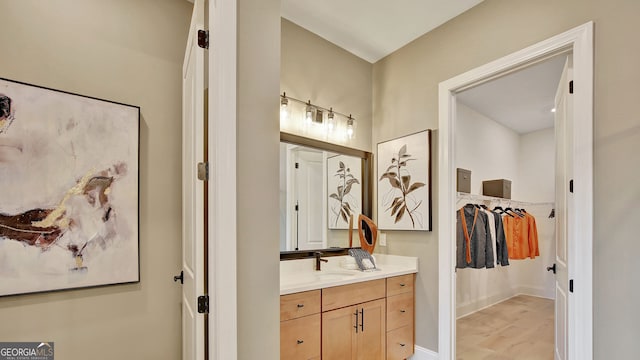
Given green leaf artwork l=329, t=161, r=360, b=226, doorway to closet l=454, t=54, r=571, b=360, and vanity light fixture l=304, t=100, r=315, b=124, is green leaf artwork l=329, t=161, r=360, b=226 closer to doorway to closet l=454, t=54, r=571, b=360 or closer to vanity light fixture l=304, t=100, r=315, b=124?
vanity light fixture l=304, t=100, r=315, b=124

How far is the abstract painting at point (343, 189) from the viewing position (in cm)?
290

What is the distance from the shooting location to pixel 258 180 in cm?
137

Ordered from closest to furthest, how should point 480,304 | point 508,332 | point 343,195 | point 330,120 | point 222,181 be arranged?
1. point 222,181
2. point 330,120
3. point 343,195
4. point 508,332
5. point 480,304

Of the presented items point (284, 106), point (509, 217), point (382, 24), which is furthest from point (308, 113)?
point (509, 217)

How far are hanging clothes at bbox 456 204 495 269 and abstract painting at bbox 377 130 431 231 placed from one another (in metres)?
1.33

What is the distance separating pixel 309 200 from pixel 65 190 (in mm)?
1659

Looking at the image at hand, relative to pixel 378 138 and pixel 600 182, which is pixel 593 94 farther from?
pixel 378 138

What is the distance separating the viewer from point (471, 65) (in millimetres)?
2408

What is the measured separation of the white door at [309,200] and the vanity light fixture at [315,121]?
197 mm

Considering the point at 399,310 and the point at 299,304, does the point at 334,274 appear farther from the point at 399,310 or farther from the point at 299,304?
the point at 399,310

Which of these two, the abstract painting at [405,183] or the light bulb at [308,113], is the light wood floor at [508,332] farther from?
the light bulb at [308,113]

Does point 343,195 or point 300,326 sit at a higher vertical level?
point 343,195

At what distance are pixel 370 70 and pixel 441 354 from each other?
8.71ft

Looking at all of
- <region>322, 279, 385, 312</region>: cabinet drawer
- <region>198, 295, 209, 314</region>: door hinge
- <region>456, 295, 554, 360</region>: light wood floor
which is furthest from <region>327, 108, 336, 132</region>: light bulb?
<region>456, 295, 554, 360</region>: light wood floor
